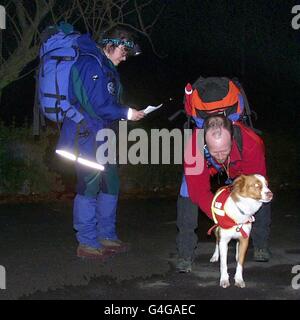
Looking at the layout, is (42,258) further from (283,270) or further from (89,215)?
(283,270)

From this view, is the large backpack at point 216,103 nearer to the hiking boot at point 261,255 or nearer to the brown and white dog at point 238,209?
the brown and white dog at point 238,209

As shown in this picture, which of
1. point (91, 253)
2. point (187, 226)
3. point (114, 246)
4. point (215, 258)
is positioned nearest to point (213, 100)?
point (187, 226)

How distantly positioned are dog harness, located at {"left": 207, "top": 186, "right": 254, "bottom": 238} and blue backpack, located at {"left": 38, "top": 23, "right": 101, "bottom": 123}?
159 cm

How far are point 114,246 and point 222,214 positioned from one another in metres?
1.72

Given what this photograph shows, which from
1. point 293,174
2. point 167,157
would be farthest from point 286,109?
point 167,157

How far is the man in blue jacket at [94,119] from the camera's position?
5457mm

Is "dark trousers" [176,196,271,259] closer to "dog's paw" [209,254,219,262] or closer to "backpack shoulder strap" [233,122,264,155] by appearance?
"dog's paw" [209,254,219,262]

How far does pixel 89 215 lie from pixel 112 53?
166 centimetres

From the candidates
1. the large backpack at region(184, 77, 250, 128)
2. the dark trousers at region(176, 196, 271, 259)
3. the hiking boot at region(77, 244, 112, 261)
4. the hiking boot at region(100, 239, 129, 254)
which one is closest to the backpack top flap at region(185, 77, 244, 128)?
the large backpack at region(184, 77, 250, 128)

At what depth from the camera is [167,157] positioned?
10445 mm

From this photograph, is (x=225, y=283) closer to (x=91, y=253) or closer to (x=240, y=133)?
(x=240, y=133)

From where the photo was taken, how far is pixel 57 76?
5.41m

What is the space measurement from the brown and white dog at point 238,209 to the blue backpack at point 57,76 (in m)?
1.67

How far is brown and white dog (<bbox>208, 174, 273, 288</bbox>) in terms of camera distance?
4645 millimetres
